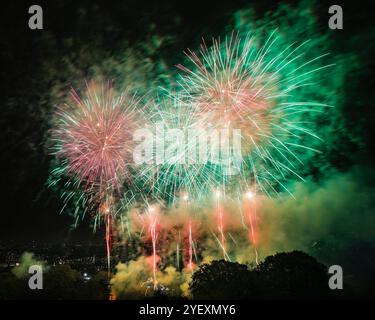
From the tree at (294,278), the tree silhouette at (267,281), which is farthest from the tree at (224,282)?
the tree at (294,278)

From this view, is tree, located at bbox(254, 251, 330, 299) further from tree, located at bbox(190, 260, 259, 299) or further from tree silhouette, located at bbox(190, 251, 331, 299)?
tree, located at bbox(190, 260, 259, 299)

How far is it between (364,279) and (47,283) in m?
20.4

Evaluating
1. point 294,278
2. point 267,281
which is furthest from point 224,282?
point 294,278

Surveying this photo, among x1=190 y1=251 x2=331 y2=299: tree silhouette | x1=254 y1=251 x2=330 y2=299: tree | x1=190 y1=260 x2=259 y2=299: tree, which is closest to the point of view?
x1=190 y1=260 x2=259 y2=299: tree

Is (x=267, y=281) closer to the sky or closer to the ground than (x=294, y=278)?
closer to the ground

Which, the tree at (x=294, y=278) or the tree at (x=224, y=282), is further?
the tree at (x=294, y=278)

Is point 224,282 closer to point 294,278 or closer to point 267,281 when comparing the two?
point 267,281

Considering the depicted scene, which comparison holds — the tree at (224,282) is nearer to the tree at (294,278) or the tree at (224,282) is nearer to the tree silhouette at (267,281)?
the tree silhouette at (267,281)

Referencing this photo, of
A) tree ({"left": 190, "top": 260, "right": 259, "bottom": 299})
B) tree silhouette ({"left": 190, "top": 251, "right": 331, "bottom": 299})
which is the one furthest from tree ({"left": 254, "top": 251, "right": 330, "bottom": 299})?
tree ({"left": 190, "top": 260, "right": 259, "bottom": 299})

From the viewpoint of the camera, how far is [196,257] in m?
34.7

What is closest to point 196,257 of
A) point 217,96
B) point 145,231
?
point 145,231

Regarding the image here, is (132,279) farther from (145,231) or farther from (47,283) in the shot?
(47,283)

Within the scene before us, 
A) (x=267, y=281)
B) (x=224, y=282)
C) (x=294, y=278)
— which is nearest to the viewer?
(x=224, y=282)

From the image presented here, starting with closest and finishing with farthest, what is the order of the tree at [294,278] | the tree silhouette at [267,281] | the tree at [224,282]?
the tree at [224,282] < the tree silhouette at [267,281] < the tree at [294,278]
